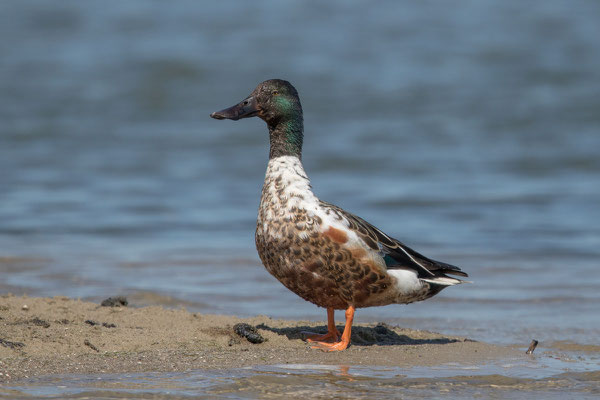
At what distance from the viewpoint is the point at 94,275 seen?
356 inches

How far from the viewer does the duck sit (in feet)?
19.0

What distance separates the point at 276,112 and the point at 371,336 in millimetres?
1677

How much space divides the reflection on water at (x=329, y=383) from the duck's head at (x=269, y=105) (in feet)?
5.82

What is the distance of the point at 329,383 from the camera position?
16.9ft

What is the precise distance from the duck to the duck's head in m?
0.01

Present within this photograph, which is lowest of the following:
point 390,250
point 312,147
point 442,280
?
point 442,280

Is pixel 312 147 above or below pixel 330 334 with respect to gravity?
above

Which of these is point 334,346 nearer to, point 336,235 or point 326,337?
point 326,337

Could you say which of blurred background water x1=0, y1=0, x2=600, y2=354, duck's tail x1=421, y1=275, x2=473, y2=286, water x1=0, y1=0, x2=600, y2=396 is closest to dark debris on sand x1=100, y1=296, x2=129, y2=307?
blurred background water x1=0, y1=0, x2=600, y2=354

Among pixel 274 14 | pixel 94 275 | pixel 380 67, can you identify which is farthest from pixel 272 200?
pixel 274 14

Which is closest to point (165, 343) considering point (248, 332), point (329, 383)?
point (248, 332)

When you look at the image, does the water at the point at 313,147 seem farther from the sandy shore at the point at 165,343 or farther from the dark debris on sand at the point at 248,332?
the dark debris on sand at the point at 248,332

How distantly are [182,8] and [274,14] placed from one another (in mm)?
2964

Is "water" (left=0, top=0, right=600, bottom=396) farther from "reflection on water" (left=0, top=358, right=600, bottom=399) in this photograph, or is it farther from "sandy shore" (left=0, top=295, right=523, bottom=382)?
"reflection on water" (left=0, top=358, right=600, bottom=399)
